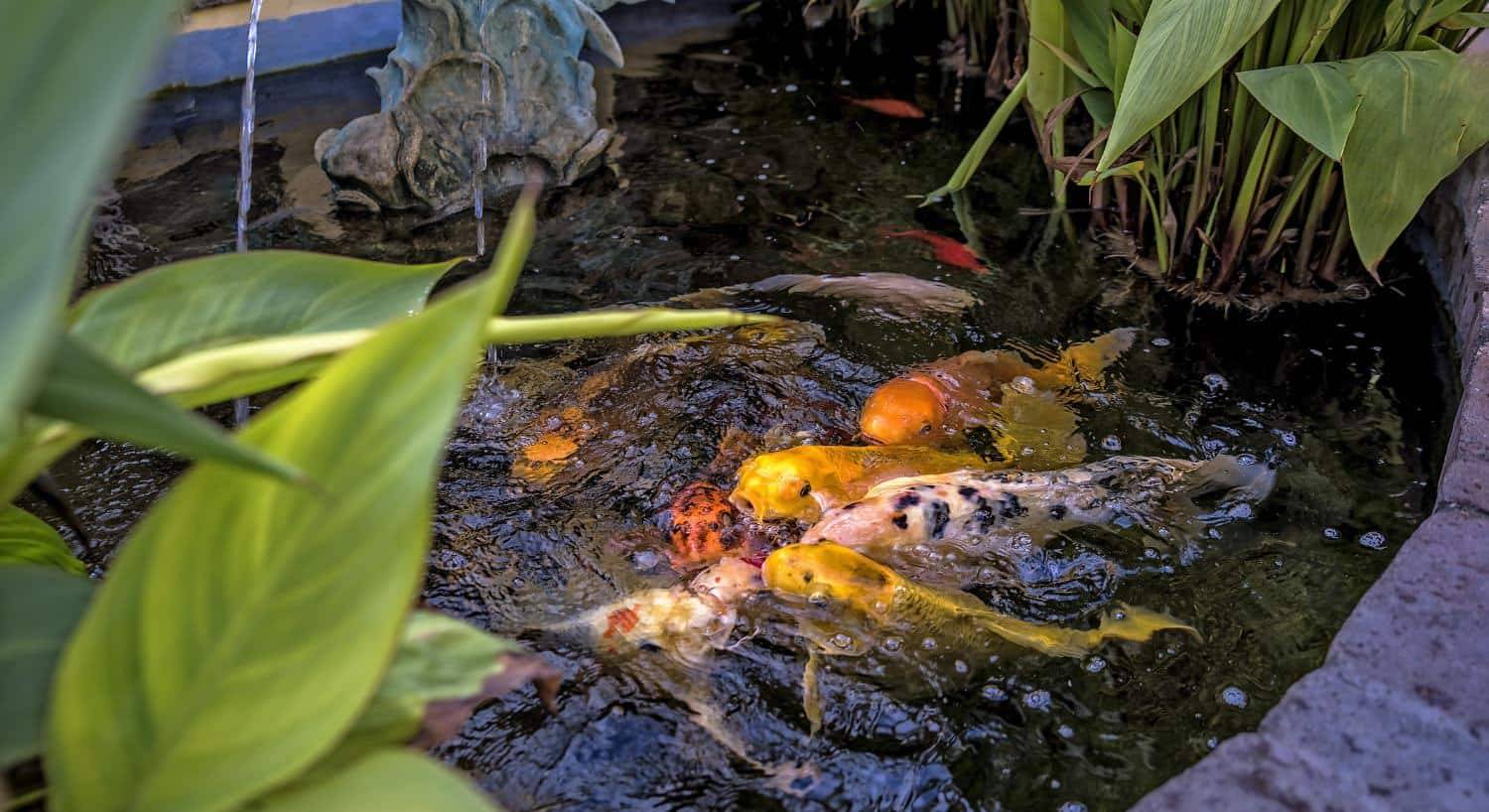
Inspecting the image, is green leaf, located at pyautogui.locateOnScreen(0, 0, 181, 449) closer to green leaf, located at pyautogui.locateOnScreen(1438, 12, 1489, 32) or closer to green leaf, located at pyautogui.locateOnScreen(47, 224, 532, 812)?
green leaf, located at pyautogui.locateOnScreen(47, 224, 532, 812)

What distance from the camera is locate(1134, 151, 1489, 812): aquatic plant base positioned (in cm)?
112

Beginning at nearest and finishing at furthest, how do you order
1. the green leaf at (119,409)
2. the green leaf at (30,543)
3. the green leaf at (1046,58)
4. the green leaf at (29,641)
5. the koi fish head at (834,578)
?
1. the green leaf at (119,409)
2. the green leaf at (29,641)
3. the green leaf at (30,543)
4. the koi fish head at (834,578)
5. the green leaf at (1046,58)

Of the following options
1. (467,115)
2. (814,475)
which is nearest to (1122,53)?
(814,475)

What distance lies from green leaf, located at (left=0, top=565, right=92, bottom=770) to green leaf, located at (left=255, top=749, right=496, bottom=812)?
19cm

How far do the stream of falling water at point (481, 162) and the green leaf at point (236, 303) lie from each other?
2.25 metres

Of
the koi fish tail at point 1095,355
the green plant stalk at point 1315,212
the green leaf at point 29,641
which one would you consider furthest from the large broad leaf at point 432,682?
the green plant stalk at point 1315,212

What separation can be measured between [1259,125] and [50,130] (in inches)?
103

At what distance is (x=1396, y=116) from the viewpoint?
2.25m

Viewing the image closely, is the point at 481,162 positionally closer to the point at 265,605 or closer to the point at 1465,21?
the point at 1465,21

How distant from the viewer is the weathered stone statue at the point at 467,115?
335 centimetres

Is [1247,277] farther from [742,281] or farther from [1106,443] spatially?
[742,281]

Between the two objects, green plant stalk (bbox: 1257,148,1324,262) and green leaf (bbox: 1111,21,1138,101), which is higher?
green leaf (bbox: 1111,21,1138,101)

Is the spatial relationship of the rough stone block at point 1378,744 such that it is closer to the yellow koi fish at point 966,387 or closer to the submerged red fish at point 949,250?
the yellow koi fish at point 966,387

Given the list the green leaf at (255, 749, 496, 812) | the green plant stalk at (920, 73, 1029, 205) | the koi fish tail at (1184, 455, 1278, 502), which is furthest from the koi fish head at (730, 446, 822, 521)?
→ the green plant stalk at (920, 73, 1029, 205)
